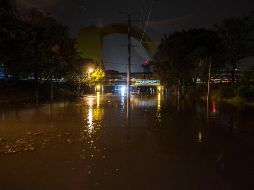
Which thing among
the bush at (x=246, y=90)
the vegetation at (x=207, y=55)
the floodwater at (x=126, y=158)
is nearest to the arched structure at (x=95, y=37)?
the vegetation at (x=207, y=55)

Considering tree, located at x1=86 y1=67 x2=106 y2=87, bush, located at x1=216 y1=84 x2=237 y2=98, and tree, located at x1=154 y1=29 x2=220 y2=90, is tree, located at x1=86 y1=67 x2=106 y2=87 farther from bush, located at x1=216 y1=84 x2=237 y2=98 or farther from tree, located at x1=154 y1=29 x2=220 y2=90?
bush, located at x1=216 y1=84 x2=237 y2=98

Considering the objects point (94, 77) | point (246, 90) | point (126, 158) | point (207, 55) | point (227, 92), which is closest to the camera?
point (126, 158)

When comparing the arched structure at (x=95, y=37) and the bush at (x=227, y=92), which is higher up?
the arched structure at (x=95, y=37)

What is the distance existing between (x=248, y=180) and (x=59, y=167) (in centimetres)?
466

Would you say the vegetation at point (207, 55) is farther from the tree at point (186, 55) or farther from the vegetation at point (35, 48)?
the vegetation at point (35, 48)

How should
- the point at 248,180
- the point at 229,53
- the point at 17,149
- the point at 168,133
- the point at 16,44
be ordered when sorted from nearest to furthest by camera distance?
the point at 248,180
the point at 17,149
the point at 168,133
the point at 16,44
the point at 229,53

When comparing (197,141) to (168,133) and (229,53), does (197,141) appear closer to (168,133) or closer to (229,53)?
(168,133)

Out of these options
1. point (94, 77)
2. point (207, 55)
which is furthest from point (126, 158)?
point (94, 77)

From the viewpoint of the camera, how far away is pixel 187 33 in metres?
73.6

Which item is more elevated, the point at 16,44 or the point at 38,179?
the point at 16,44

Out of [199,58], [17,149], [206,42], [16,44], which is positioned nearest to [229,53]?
[199,58]

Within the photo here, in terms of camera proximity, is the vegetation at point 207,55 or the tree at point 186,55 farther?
the tree at point 186,55

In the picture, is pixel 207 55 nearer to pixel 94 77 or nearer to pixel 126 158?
pixel 94 77

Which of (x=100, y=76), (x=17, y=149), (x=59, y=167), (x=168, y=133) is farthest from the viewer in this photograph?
(x=100, y=76)
